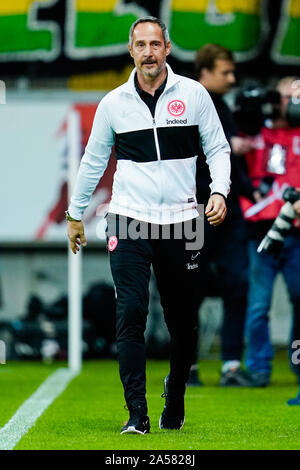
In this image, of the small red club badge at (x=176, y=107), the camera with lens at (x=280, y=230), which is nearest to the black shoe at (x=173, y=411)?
the small red club badge at (x=176, y=107)

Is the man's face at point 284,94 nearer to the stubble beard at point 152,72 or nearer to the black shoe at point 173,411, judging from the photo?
the stubble beard at point 152,72

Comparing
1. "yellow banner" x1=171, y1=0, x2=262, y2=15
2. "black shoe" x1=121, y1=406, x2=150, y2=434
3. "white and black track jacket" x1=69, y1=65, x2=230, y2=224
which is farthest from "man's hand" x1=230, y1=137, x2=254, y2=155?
"yellow banner" x1=171, y1=0, x2=262, y2=15

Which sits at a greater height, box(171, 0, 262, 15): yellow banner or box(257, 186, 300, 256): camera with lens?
box(171, 0, 262, 15): yellow banner

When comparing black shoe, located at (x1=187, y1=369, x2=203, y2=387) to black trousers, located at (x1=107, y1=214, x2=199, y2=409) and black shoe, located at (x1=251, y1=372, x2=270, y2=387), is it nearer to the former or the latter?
black shoe, located at (x1=251, y1=372, x2=270, y2=387)

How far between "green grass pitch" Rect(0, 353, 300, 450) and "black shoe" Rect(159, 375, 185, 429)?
0.08 m

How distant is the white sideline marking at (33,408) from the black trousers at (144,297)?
24.4 inches

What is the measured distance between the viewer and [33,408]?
→ 695 cm

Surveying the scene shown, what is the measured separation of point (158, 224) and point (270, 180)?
3.00 metres

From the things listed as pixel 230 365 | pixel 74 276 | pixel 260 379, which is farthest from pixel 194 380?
pixel 74 276

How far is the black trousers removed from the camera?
17.5 ft

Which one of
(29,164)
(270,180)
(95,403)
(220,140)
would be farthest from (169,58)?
(220,140)

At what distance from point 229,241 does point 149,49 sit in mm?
3147

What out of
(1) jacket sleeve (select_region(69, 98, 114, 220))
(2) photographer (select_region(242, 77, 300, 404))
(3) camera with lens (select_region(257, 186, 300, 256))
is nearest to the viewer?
(1) jacket sleeve (select_region(69, 98, 114, 220))

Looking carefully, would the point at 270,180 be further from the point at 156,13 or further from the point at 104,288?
the point at 156,13
